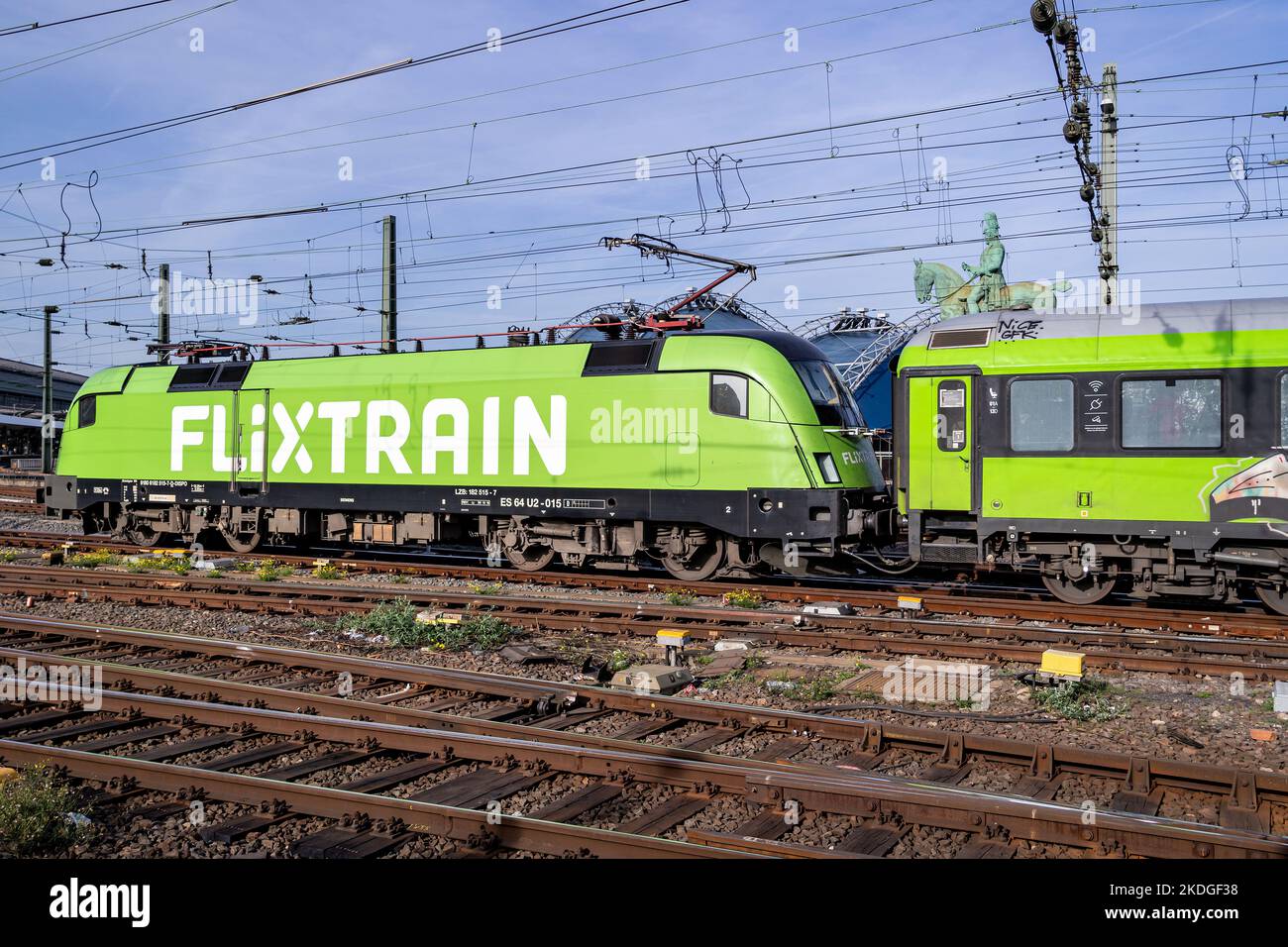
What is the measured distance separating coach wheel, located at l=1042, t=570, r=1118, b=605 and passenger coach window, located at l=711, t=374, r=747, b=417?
4.93 metres

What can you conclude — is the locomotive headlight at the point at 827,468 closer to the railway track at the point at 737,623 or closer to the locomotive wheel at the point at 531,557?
the railway track at the point at 737,623

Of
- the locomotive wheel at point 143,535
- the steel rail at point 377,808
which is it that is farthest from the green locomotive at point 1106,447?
the locomotive wheel at point 143,535

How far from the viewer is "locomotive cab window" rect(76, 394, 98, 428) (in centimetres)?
2242

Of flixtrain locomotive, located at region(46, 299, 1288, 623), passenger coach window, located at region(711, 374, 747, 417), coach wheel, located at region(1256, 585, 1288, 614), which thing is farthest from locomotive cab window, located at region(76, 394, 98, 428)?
coach wheel, located at region(1256, 585, 1288, 614)

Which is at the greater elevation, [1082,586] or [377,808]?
[1082,586]

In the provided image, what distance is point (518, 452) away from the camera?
55.8 ft

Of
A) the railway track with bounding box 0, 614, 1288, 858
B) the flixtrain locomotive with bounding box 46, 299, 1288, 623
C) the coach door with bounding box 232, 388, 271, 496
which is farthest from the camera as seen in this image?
the coach door with bounding box 232, 388, 271, 496

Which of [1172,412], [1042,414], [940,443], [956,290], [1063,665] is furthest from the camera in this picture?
[956,290]

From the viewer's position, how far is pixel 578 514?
1666 centimetres

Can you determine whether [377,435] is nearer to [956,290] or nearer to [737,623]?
[737,623]

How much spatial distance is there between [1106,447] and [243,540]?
16.6 metres

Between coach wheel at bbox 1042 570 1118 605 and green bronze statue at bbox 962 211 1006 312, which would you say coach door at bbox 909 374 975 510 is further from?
green bronze statue at bbox 962 211 1006 312

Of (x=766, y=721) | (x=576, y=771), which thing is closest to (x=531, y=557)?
(x=766, y=721)
